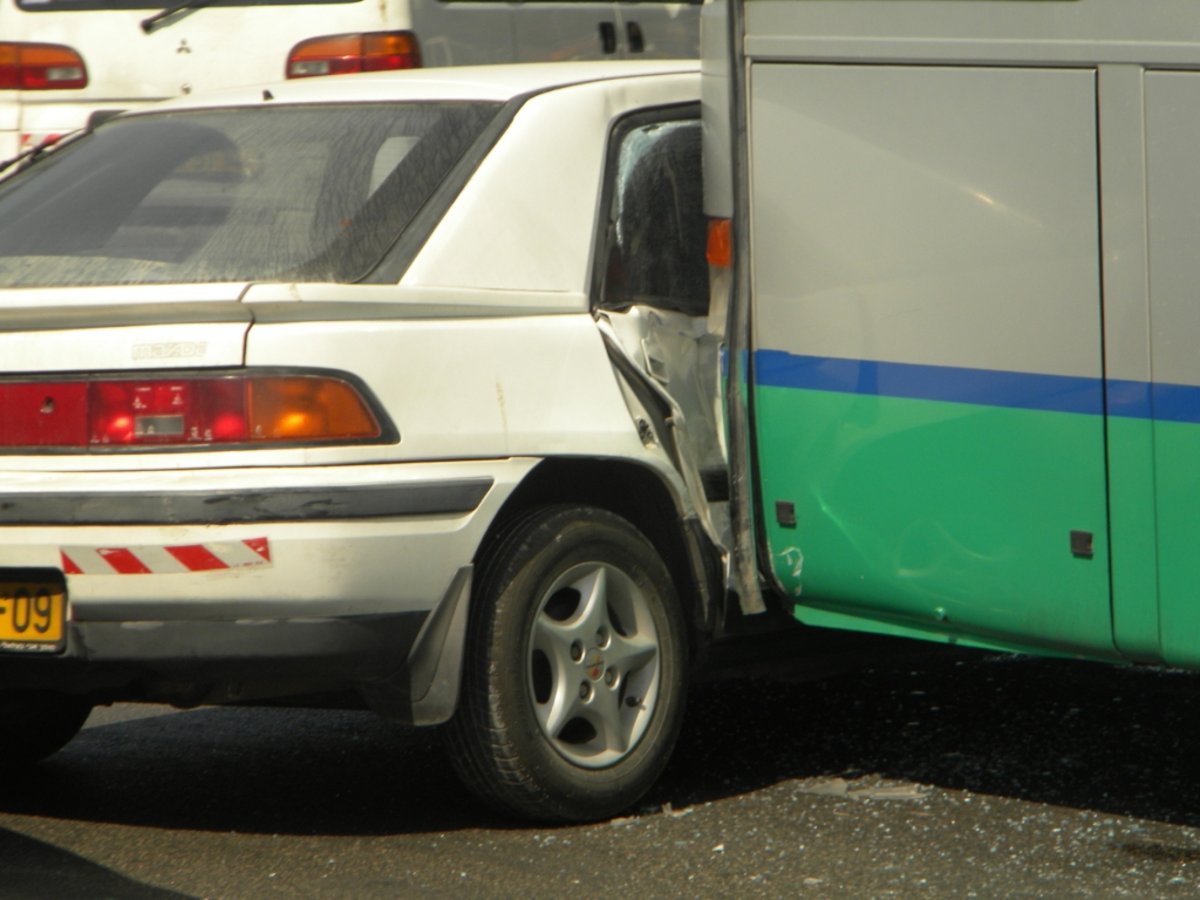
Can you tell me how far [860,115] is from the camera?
192 inches

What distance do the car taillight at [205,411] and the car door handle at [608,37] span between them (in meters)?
5.39

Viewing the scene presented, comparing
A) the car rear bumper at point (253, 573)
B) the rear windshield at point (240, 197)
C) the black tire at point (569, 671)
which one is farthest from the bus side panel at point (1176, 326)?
the rear windshield at point (240, 197)

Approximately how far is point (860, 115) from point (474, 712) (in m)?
1.53

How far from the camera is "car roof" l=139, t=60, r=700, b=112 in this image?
17.3ft

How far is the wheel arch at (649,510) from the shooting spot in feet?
16.2

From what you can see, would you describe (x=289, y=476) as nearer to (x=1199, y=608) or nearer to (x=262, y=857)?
(x=262, y=857)

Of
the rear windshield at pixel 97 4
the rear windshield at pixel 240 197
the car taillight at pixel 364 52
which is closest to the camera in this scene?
the rear windshield at pixel 240 197

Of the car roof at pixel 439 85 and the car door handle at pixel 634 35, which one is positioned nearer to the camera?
the car roof at pixel 439 85

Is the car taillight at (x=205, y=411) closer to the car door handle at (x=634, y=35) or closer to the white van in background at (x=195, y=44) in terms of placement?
the white van in background at (x=195, y=44)

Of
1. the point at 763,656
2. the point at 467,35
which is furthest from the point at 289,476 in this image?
the point at 467,35

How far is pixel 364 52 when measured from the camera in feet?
28.8

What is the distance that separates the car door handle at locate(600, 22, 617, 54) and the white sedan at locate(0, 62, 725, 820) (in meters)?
4.06

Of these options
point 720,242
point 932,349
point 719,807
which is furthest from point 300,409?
point 719,807

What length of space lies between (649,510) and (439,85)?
1122 millimetres
